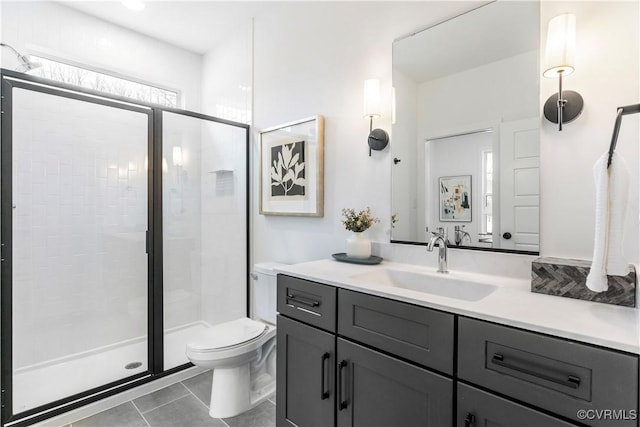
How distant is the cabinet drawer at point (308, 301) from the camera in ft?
4.52

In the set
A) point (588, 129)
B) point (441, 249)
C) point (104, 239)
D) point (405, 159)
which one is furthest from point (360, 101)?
point (104, 239)

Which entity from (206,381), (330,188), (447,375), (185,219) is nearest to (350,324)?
(447,375)

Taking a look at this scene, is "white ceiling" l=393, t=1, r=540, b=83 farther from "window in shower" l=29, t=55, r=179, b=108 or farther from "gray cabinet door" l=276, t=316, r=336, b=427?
"window in shower" l=29, t=55, r=179, b=108

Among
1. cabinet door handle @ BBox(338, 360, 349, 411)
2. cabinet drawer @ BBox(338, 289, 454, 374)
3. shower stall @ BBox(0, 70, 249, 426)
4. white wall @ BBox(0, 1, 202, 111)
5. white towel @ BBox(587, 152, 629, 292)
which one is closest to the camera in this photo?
white towel @ BBox(587, 152, 629, 292)

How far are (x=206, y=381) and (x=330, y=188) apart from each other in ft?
5.23

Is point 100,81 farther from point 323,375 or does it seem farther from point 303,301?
point 323,375

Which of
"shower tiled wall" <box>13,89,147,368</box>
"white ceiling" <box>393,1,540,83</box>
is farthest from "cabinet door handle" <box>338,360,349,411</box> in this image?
"shower tiled wall" <box>13,89,147,368</box>

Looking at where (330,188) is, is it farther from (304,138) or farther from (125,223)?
(125,223)

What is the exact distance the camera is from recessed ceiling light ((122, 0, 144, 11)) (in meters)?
2.43

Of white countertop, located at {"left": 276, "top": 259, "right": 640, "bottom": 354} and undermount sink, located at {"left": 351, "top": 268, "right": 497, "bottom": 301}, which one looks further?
undermount sink, located at {"left": 351, "top": 268, "right": 497, "bottom": 301}

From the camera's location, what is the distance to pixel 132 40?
Answer: 286 cm

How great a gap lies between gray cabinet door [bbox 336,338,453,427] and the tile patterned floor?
0.80 meters

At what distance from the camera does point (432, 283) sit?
1.47 meters

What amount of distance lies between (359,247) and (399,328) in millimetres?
663
